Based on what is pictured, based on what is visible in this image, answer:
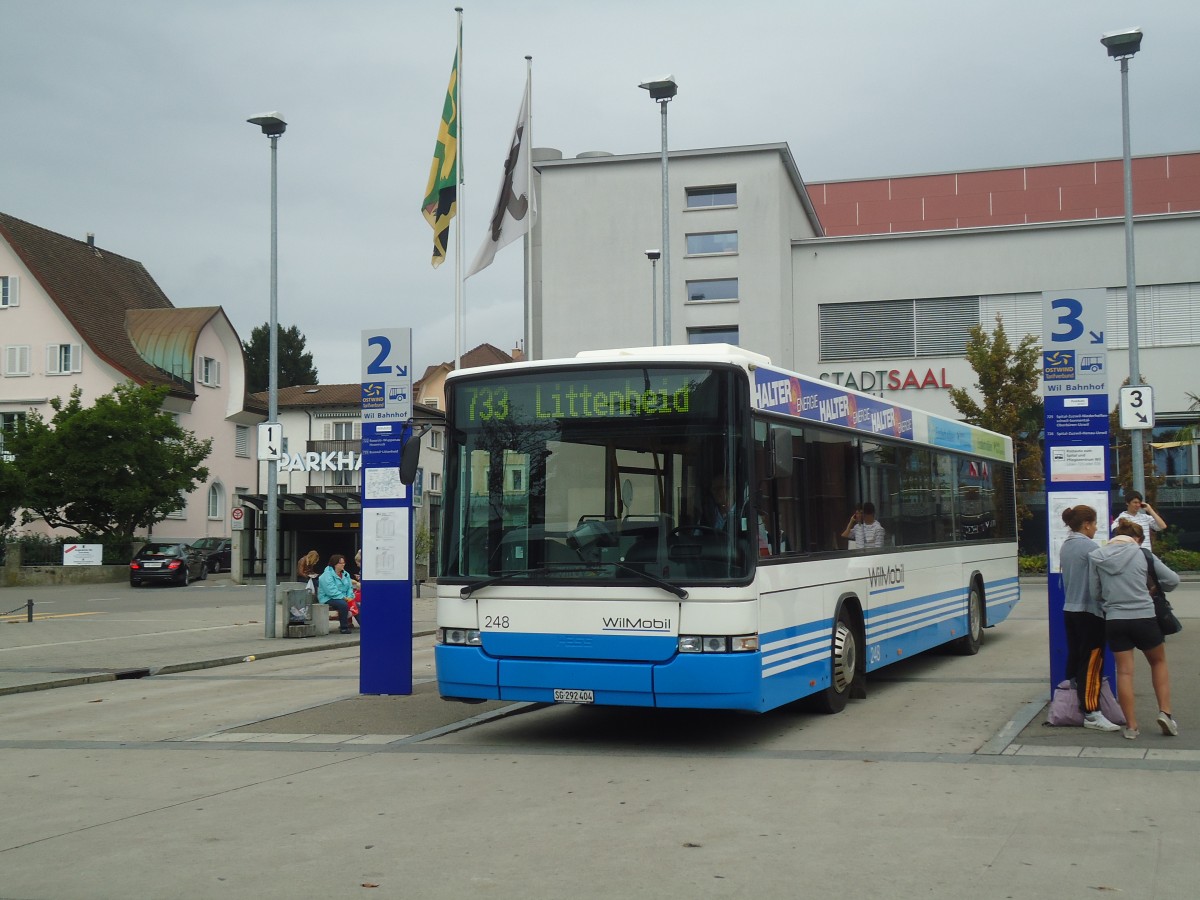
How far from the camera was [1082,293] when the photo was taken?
1125cm

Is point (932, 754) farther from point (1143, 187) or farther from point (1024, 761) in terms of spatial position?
point (1143, 187)

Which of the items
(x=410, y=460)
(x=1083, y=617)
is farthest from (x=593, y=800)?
(x=1083, y=617)

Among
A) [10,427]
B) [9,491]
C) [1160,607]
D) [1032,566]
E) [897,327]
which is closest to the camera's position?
[1160,607]

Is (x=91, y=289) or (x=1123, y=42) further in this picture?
(x=91, y=289)

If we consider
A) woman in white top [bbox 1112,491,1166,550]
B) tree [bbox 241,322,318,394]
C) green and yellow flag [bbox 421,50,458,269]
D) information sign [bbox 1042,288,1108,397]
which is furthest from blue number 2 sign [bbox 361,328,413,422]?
tree [bbox 241,322,318,394]

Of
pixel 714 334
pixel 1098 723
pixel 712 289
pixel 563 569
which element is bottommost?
pixel 1098 723

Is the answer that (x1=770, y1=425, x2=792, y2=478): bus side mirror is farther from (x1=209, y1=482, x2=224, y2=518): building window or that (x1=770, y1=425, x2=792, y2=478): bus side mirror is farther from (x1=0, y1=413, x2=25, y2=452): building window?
(x1=209, y1=482, x2=224, y2=518): building window

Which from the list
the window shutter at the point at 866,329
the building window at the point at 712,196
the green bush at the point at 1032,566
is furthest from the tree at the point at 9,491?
the green bush at the point at 1032,566

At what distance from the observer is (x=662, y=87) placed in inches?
941

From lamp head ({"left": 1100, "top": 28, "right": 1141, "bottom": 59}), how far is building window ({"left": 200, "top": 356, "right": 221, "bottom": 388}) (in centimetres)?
4805

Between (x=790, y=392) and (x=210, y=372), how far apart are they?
5601 cm

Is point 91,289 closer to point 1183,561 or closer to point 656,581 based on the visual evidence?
point 1183,561

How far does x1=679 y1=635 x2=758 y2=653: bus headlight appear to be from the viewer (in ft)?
30.7

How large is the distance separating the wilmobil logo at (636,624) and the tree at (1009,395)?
30.3 metres
